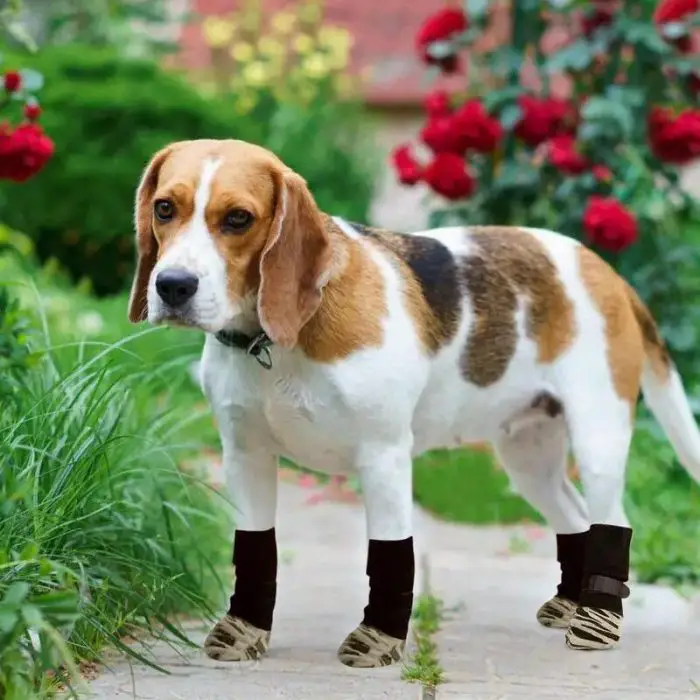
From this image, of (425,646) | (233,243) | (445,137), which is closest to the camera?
(233,243)

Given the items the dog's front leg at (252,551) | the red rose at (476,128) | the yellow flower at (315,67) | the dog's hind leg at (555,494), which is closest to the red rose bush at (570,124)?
the red rose at (476,128)

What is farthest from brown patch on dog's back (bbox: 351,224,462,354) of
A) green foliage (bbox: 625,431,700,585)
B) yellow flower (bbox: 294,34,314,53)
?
yellow flower (bbox: 294,34,314,53)

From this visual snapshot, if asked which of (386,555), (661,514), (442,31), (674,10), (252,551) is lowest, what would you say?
(661,514)

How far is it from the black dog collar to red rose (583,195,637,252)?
347cm

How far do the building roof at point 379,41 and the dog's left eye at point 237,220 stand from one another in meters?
9.52

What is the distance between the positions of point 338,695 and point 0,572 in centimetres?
90

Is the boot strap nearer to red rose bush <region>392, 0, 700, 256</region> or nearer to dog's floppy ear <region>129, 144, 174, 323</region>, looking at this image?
dog's floppy ear <region>129, 144, 174, 323</region>

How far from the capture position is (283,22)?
13016 mm

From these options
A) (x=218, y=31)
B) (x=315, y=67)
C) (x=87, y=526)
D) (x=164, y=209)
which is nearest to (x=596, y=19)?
(x=164, y=209)

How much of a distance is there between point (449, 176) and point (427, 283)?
130 inches

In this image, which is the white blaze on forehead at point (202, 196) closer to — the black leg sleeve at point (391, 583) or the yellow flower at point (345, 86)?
the black leg sleeve at point (391, 583)

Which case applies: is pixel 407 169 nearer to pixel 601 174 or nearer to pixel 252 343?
pixel 601 174

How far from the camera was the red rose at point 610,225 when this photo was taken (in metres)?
6.84

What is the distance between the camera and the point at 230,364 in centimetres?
381
